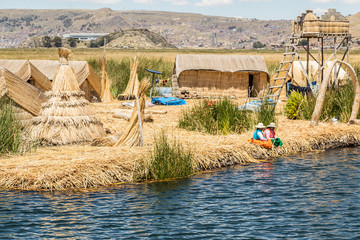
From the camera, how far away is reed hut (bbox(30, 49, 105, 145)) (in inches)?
561

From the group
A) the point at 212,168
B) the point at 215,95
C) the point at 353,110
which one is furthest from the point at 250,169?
the point at 215,95

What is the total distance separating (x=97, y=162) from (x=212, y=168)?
2882 mm

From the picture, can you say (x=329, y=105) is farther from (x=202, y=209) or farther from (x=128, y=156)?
(x=202, y=209)

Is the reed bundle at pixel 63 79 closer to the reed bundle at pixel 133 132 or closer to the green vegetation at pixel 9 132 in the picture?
the green vegetation at pixel 9 132

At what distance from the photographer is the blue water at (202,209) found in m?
8.97

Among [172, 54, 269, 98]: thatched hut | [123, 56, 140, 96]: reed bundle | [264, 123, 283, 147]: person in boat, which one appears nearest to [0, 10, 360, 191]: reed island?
[264, 123, 283, 147]: person in boat

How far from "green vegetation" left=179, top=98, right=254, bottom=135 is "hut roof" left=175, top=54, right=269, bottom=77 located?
10.4 metres

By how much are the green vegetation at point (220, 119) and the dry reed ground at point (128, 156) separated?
0.45m

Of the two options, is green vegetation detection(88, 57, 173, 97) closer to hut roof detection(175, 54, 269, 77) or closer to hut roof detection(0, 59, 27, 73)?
hut roof detection(175, 54, 269, 77)

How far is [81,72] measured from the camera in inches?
936

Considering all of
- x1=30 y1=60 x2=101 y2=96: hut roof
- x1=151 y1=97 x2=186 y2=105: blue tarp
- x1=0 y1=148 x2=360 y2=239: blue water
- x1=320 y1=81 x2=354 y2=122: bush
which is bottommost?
x1=0 y1=148 x2=360 y2=239: blue water

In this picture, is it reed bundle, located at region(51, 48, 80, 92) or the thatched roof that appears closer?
reed bundle, located at region(51, 48, 80, 92)

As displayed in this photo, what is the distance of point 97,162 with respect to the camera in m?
11.8

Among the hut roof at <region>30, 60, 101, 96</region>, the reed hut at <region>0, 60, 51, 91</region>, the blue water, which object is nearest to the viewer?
the blue water
